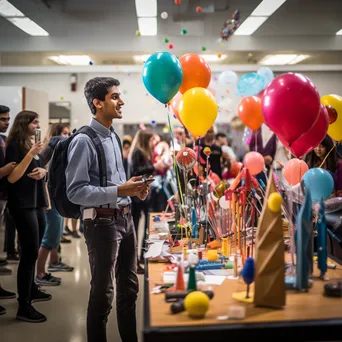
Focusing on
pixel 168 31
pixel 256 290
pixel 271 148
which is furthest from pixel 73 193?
pixel 168 31

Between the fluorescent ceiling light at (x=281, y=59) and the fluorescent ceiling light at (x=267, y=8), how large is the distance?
79.7 inches

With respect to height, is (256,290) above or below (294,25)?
below

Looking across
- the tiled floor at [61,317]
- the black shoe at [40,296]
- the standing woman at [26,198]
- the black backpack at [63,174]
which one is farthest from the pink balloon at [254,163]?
the black backpack at [63,174]

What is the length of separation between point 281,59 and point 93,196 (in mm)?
6786

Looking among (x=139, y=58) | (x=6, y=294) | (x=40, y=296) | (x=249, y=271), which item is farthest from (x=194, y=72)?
(x=139, y=58)

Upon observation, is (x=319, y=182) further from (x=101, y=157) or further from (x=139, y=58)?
(x=139, y=58)

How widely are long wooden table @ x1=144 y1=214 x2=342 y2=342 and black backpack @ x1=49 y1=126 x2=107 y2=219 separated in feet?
2.85

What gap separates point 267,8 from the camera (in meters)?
5.39

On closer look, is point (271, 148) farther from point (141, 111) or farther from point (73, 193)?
point (141, 111)

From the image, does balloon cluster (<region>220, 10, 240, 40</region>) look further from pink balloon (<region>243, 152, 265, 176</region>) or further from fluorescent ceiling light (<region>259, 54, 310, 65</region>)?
pink balloon (<region>243, 152, 265, 176</region>)

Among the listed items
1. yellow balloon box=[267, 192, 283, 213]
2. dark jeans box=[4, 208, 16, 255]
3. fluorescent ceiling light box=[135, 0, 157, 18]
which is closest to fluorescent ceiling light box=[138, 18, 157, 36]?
fluorescent ceiling light box=[135, 0, 157, 18]

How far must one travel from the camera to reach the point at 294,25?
6082 mm

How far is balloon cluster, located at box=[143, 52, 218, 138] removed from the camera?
8.63ft

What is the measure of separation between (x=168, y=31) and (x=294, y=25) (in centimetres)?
170
